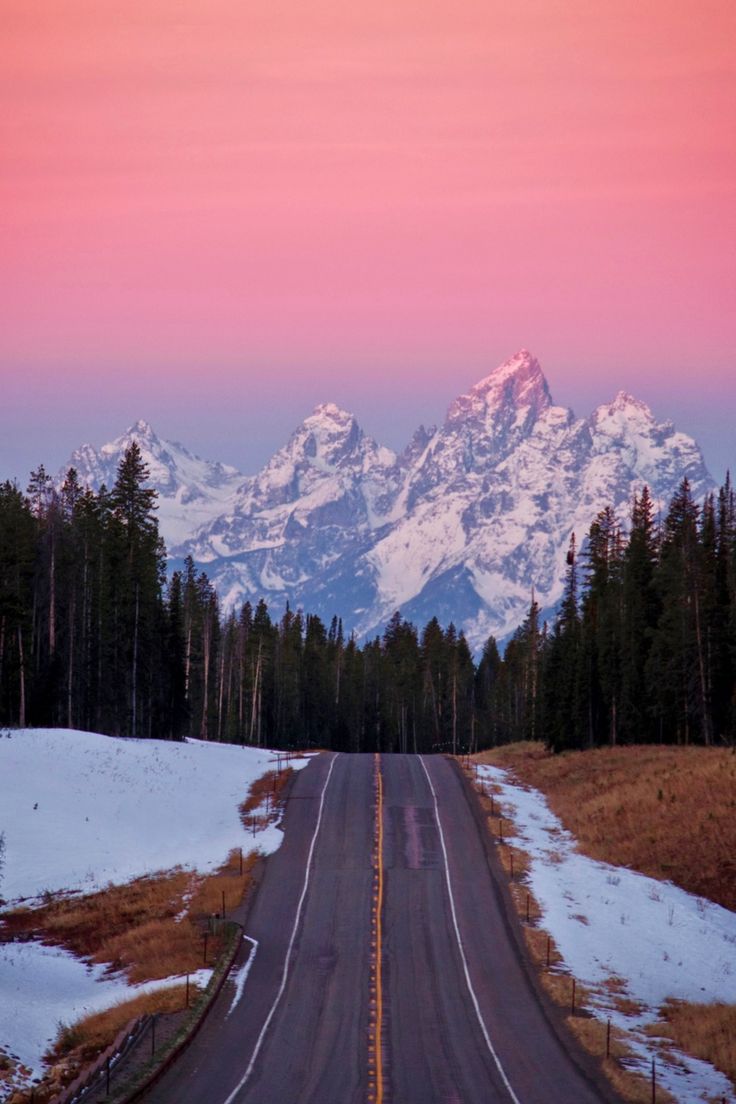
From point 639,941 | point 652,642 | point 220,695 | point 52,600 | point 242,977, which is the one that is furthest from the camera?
point 220,695

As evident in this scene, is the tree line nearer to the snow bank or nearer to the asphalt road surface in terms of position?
the asphalt road surface

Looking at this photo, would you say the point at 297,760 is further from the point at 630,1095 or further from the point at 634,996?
the point at 630,1095

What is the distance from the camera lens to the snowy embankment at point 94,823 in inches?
1609

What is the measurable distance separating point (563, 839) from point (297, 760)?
25606 millimetres

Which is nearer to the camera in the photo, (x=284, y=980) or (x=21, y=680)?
(x=284, y=980)

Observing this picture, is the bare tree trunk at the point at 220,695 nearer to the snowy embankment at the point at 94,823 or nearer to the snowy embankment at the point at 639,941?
the snowy embankment at the point at 94,823

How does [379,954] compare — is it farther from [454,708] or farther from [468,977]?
[454,708]

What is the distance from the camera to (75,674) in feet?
284

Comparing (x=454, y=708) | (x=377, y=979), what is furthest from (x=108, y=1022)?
(x=454, y=708)

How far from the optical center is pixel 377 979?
3819 cm

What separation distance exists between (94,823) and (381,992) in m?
27.2

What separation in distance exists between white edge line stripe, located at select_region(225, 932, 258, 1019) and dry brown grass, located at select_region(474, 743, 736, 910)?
18846mm

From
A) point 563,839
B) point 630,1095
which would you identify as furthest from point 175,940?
point 563,839

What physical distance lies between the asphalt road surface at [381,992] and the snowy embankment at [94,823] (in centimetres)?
379
